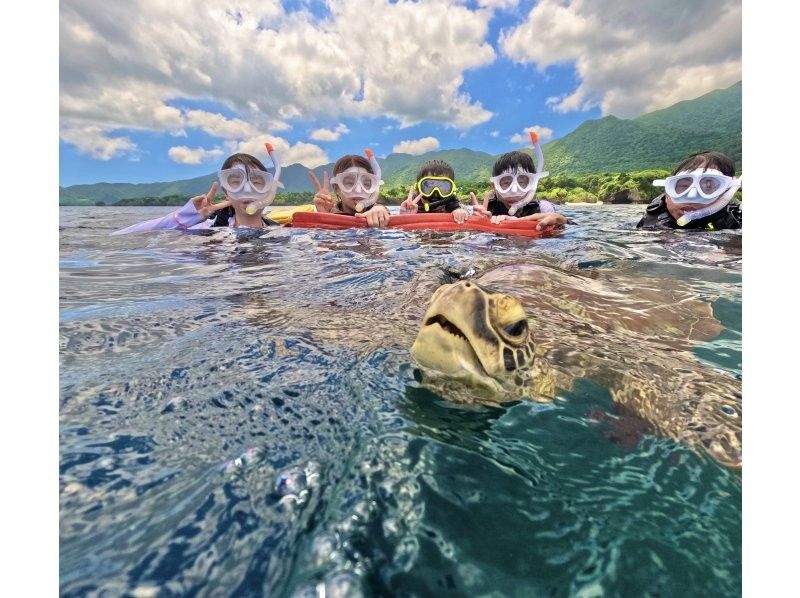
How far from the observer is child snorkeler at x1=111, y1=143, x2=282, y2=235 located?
710 cm

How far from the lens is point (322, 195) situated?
27.9ft

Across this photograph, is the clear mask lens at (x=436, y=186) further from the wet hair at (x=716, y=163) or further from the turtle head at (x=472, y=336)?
the turtle head at (x=472, y=336)

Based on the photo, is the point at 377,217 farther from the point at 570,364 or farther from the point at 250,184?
the point at 570,364

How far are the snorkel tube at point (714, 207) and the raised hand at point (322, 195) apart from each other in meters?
6.90

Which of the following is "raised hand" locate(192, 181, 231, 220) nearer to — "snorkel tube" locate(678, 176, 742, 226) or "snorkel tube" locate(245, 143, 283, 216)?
"snorkel tube" locate(245, 143, 283, 216)

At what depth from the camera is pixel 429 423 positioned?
4.80 feet

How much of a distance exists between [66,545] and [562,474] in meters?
1.35

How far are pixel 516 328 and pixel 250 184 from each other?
6819 millimetres

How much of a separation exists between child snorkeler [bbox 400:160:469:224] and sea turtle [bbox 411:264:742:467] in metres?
7.07

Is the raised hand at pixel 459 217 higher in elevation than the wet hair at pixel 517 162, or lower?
lower

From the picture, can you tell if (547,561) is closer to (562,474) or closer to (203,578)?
(562,474)

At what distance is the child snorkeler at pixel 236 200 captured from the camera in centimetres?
710

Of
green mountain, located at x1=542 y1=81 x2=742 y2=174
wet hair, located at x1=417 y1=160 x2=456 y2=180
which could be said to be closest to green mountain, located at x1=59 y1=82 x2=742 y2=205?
green mountain, located at x1=542 y1=81 x2=742 y2=174

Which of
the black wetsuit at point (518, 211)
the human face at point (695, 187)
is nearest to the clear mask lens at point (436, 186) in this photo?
the black wetsuit at point (518, 211)
